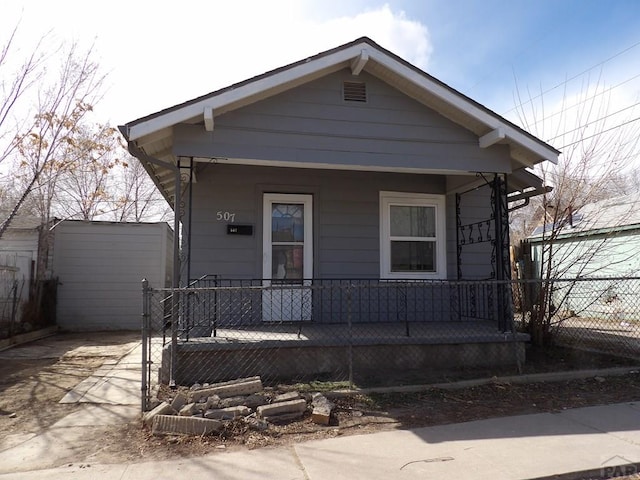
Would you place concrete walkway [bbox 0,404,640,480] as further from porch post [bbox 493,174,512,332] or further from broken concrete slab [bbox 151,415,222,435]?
porch post [bbox 493,174,512,332]

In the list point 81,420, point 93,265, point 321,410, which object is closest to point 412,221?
point 321,410

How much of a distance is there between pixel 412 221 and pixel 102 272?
8886 millimetres

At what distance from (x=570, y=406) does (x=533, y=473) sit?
207 cm

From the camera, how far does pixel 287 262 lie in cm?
777

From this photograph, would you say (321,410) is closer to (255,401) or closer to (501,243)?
(255,401)

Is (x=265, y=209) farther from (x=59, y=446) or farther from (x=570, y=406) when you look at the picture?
(x=570, y=406)

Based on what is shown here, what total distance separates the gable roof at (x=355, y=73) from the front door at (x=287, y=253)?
1943 millimetres

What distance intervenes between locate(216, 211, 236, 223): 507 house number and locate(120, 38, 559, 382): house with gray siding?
0.05 ft

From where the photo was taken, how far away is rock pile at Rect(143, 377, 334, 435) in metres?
4.27

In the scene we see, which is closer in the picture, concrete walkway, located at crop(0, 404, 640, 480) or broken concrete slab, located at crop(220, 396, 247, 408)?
concrete walkway, located at crop(0, 404, 640, 480)

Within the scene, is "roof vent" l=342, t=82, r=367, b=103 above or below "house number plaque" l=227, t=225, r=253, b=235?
above

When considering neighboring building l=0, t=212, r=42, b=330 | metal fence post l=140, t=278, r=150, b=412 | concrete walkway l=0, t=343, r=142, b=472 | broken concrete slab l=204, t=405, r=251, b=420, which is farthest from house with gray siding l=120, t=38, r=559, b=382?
neighboring building l=0, t=212, r=42, b=330

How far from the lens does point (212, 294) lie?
7.09 m

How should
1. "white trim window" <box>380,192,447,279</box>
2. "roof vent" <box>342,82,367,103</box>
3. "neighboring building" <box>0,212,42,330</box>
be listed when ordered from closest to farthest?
"roof vent" <box>342,82,367,103</box>
"white trim window" <box>380,192,447,279</box>
"neighboring building" <box>0,212,42,330</box>
